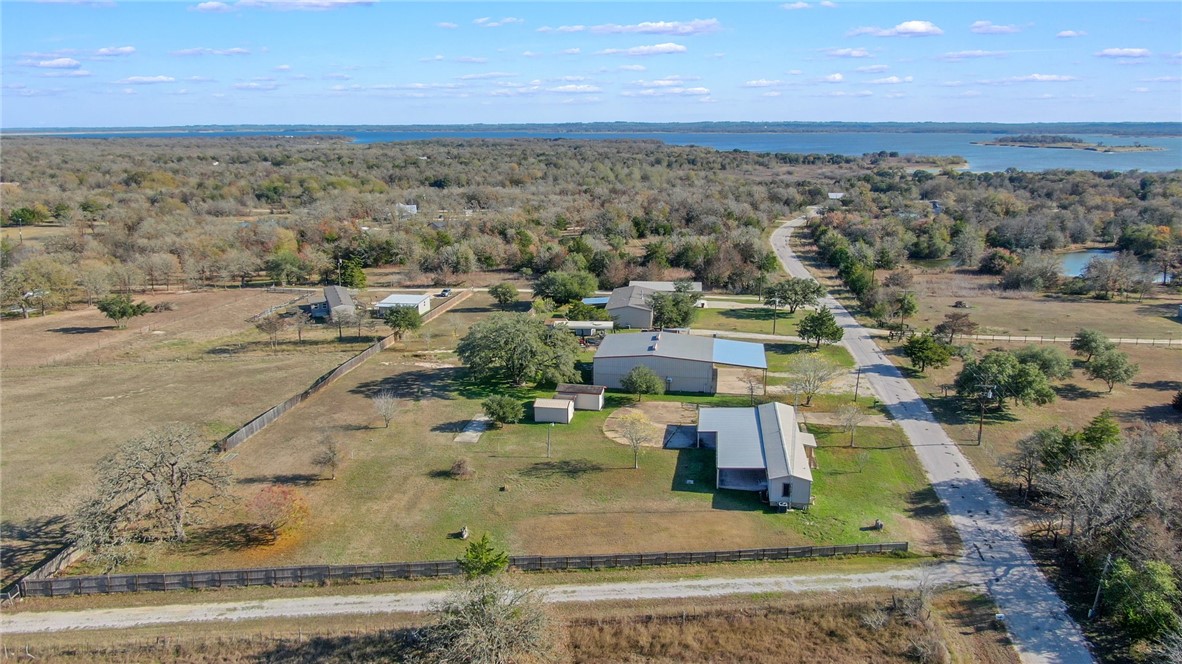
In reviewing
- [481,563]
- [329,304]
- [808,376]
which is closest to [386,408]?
[481,563]

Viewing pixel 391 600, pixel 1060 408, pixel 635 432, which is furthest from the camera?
pixel 1060 408

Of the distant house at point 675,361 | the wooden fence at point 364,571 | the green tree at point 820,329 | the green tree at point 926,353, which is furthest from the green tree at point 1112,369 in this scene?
the wooden fence at point 364,571

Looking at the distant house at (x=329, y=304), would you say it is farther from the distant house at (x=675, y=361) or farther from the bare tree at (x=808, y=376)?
the bare tree at (x=808, y=376)

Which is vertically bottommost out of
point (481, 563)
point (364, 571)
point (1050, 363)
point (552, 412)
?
point (364, 571)

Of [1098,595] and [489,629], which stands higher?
[489,629]

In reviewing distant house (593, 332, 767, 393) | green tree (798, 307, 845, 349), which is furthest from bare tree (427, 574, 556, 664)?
green tree (798, 307, 845, 349)

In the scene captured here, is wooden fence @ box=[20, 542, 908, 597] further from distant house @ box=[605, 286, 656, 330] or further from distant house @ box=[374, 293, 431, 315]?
distant house @ box=[374, 293, 431, 315]

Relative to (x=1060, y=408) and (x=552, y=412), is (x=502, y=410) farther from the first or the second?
(x=1060, y=408)
